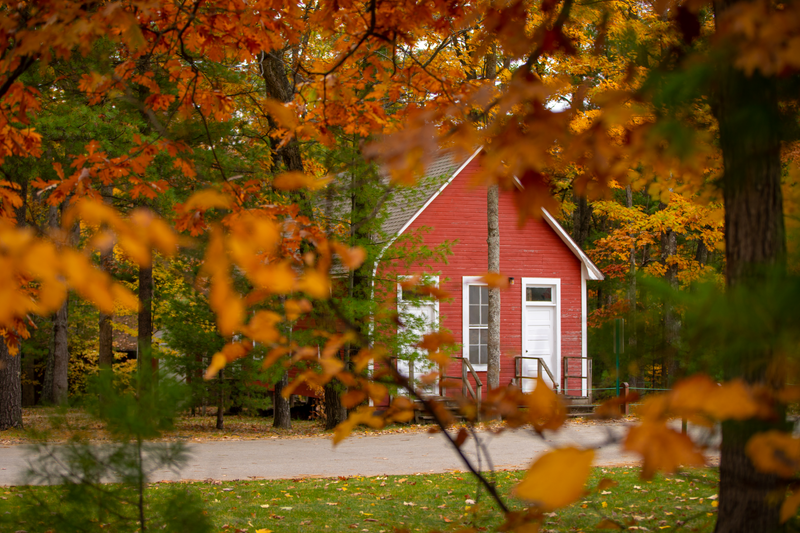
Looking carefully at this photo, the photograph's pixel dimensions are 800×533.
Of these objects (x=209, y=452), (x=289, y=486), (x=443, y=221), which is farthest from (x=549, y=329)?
(x=289, y=486)

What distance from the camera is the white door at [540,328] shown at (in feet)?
59.1

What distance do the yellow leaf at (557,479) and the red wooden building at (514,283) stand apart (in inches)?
617

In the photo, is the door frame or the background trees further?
the door frame

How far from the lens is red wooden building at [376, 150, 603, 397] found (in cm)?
1728

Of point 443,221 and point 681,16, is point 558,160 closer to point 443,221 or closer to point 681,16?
point 681,16

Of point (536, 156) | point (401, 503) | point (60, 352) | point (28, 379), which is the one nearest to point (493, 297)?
point (401, 503)

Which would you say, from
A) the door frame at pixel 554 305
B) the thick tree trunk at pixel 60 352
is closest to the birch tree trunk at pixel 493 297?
the door frame at pixel 554 305

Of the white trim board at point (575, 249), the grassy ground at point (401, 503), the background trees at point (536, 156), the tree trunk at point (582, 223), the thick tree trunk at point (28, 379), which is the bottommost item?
the thick tree trunk at point (28, 379)

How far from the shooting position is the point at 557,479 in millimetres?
1009

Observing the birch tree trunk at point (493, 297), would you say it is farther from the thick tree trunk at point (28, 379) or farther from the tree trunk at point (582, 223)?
the thick tree trunk at point (28, 379)

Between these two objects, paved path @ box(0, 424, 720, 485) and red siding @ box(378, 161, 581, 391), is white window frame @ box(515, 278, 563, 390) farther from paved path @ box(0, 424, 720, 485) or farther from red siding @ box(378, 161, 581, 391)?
paved path @ box(0, 424, 720, 485)

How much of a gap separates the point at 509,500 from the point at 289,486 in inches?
104

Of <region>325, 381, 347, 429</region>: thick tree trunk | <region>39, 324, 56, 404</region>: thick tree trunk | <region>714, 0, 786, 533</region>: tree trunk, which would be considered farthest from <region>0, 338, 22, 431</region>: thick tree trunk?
<region>714, 0, 786, 533</region>: tree trunk

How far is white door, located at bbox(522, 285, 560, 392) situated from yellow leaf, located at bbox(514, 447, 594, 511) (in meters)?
17.2
